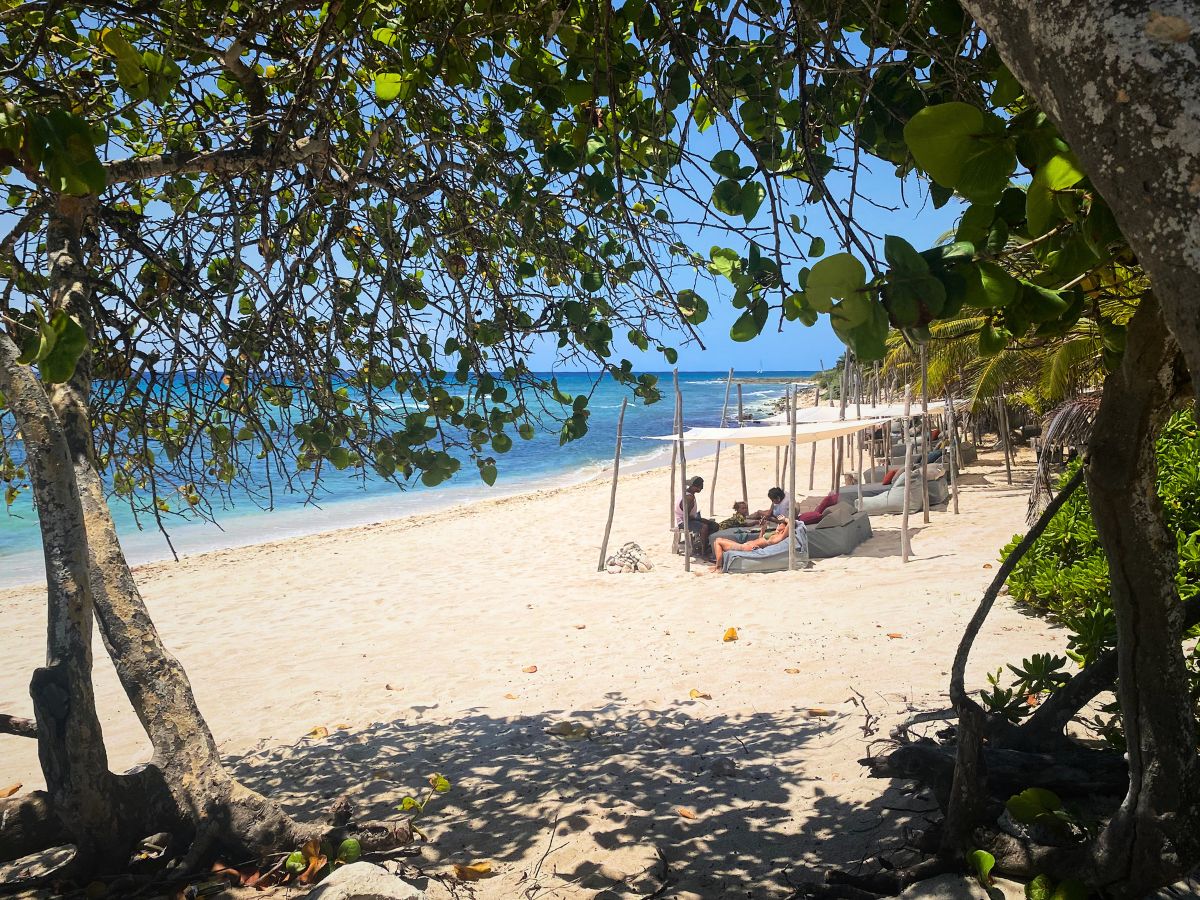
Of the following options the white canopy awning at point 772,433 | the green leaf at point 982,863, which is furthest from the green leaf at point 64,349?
the white canopy awning at point 772,433

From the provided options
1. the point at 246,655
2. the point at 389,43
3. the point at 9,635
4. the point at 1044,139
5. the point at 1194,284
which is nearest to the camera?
the point at 1194,284

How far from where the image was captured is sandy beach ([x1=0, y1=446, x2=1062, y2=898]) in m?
3.45

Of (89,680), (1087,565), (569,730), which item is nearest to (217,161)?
(89,680)

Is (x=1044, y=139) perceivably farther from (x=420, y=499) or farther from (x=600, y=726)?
(x=420, y=499)

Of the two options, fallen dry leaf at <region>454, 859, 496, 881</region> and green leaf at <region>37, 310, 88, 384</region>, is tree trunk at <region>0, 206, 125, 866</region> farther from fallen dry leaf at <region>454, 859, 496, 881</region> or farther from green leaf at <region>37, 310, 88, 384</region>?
green leaf at <region>37, 310, 88, 384</region>

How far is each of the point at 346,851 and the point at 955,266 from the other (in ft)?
10.2

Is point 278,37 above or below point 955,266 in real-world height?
above

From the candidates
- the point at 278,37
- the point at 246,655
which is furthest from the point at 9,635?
the point at 278,37

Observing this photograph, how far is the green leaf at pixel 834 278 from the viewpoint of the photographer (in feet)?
2.66

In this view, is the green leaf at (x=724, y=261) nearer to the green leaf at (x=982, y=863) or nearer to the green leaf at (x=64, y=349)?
the green leaf at (x=64, y=349)

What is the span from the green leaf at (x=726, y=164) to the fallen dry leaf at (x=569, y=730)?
3.77 m

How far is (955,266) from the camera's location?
0.95 metres

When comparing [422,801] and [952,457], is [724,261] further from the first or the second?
[952,457]

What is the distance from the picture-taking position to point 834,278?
815 millimetres
